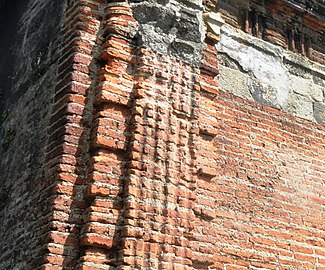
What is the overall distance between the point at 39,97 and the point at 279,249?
2495 millimetres

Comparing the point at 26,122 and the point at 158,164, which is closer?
the point at 158,164

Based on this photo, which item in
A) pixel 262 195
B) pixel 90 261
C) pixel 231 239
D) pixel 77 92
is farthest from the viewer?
pixel 262 195

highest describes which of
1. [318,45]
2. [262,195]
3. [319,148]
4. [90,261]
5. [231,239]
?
[318,45]

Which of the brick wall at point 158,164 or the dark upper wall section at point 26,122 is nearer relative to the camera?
the brick wall at point 158,164

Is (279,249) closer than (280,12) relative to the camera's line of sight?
Yes

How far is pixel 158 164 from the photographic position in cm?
397

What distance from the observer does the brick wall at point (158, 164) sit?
12.3 feet

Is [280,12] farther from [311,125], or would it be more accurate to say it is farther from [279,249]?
[279,249]

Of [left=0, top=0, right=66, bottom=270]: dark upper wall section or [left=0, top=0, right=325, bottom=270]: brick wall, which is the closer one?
[left=0, top=0, right=325, bottom=270]: brick wall

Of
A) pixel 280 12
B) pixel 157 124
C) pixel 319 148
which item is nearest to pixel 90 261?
pixel 157 124

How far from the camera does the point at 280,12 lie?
568cm

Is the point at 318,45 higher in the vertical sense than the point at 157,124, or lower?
higher

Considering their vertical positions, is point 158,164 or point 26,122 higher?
point 26,122

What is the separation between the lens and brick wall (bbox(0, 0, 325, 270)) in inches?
148
